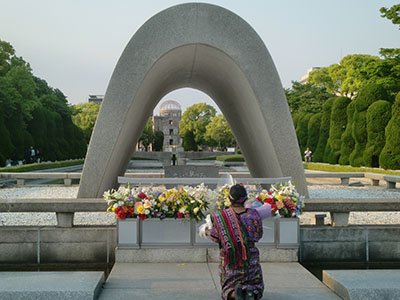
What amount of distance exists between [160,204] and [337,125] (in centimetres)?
2354

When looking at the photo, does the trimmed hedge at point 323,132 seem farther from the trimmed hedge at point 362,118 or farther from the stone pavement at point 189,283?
the stone pavement at point 189,283

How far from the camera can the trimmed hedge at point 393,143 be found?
18.7 metres

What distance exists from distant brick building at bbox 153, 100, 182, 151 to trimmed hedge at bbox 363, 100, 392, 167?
8060 centimetres

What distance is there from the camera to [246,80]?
793 cm

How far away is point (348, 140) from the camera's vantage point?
24953 millimetres

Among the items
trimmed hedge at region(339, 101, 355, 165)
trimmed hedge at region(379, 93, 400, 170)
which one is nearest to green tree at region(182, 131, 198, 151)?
trimmed hedge at region(339, 101, 355, 165)

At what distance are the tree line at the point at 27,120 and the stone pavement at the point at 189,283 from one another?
21.2 m

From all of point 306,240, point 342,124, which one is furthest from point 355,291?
point 342,124

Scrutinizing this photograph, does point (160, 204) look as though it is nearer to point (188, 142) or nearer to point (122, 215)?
point (122, 215)

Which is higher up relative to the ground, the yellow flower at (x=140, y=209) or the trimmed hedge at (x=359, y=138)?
the trimmed hedge at (x=359, y=138)

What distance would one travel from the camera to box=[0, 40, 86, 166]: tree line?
2652 centimetres

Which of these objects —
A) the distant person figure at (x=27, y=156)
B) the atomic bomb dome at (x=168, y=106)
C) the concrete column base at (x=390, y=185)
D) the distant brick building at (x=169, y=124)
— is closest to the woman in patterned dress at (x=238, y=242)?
the concrete column base at (x=390, y=185)

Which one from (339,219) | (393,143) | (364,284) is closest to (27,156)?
(393,143)

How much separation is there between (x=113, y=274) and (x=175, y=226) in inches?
43.0
